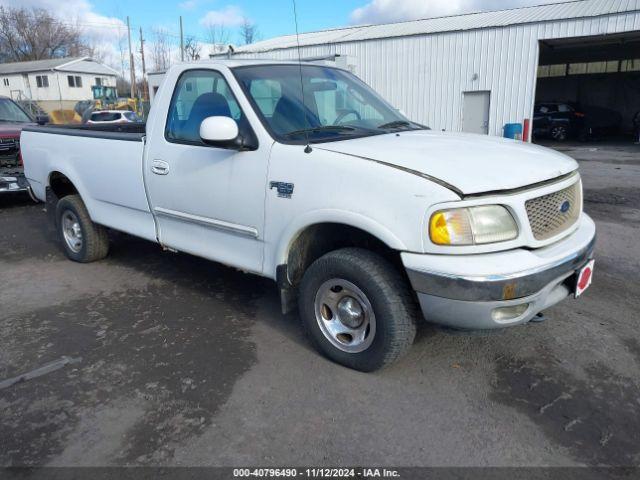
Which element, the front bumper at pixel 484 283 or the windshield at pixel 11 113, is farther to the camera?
the windshield at pixel 11 113

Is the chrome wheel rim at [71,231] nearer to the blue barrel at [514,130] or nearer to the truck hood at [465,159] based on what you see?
the truck hood at [465,159]

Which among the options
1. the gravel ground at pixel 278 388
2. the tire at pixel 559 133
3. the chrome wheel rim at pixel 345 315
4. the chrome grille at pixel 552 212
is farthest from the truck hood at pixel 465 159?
the tire at pixel 559 133

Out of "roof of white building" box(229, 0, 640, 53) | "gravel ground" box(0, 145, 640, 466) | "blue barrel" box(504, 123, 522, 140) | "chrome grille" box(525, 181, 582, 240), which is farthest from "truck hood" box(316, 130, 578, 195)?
"roof of white building" box(229, 0, 640, 53)

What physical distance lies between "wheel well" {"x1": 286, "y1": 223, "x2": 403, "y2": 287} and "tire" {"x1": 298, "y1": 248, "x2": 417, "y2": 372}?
0.11 meters

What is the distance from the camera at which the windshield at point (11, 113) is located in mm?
9992

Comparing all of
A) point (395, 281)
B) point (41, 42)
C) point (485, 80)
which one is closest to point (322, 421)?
point (395, 281)

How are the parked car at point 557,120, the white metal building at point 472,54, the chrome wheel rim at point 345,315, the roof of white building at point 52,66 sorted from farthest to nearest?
the roof of white building at point 52,66, the parked car at point 557,120, the white metal building at point 472,54, the chrome wheel rim at point 345,315

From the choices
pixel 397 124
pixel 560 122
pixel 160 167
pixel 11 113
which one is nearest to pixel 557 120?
pixel 560 122

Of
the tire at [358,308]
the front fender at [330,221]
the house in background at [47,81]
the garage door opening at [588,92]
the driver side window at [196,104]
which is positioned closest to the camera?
A: the front fender at [330,221]

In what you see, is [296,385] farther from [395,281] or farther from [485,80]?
[485,80]

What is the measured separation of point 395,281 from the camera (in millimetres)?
3035

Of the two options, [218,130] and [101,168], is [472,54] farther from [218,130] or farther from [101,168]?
[218,130]

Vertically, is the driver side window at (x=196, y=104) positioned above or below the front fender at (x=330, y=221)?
above

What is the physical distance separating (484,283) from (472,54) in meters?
17.5
